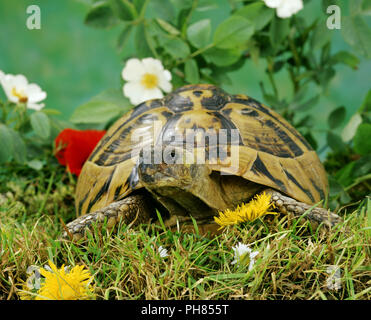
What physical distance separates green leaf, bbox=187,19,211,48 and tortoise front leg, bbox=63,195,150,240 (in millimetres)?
963

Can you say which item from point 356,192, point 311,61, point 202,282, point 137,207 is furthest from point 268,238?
point 311,61

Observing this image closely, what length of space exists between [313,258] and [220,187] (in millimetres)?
405

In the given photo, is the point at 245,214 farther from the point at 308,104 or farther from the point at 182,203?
the point at 308,104

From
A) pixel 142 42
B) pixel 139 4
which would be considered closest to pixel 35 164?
pixel 142 42

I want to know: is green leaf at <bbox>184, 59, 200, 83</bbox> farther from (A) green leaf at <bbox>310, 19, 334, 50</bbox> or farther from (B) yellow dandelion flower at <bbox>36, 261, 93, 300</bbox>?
(B) yellow dandelion flower at <bbox>36, 261, 93, 300</bbox>

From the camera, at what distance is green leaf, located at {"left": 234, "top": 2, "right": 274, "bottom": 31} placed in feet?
7.06

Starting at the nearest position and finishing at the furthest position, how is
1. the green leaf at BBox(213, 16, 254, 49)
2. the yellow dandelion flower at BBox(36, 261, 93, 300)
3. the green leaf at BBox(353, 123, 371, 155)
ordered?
the yellow dandelion flower at BBox(36, 261, 93, 300)
the green leaf at BBox(353, 123, 371, 155)
the green leaf at BBox(213, 16, 254, 49)

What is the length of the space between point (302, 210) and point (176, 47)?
112 cm

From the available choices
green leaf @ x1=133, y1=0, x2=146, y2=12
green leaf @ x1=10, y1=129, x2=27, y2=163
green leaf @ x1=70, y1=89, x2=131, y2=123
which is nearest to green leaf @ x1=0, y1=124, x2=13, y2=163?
green leaf @ x1=10, y1=129, x2=27, y2=163

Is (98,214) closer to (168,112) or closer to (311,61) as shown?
(168,112)

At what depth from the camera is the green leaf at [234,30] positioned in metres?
1.99

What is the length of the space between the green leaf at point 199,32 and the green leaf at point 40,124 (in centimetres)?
77

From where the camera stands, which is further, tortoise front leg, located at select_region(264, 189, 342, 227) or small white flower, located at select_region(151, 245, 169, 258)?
tortoise front leg, located at select_region(264, 189, 342, 227)

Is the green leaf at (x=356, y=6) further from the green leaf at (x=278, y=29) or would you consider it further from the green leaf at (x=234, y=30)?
the green leaf at (x=234, y=30)
